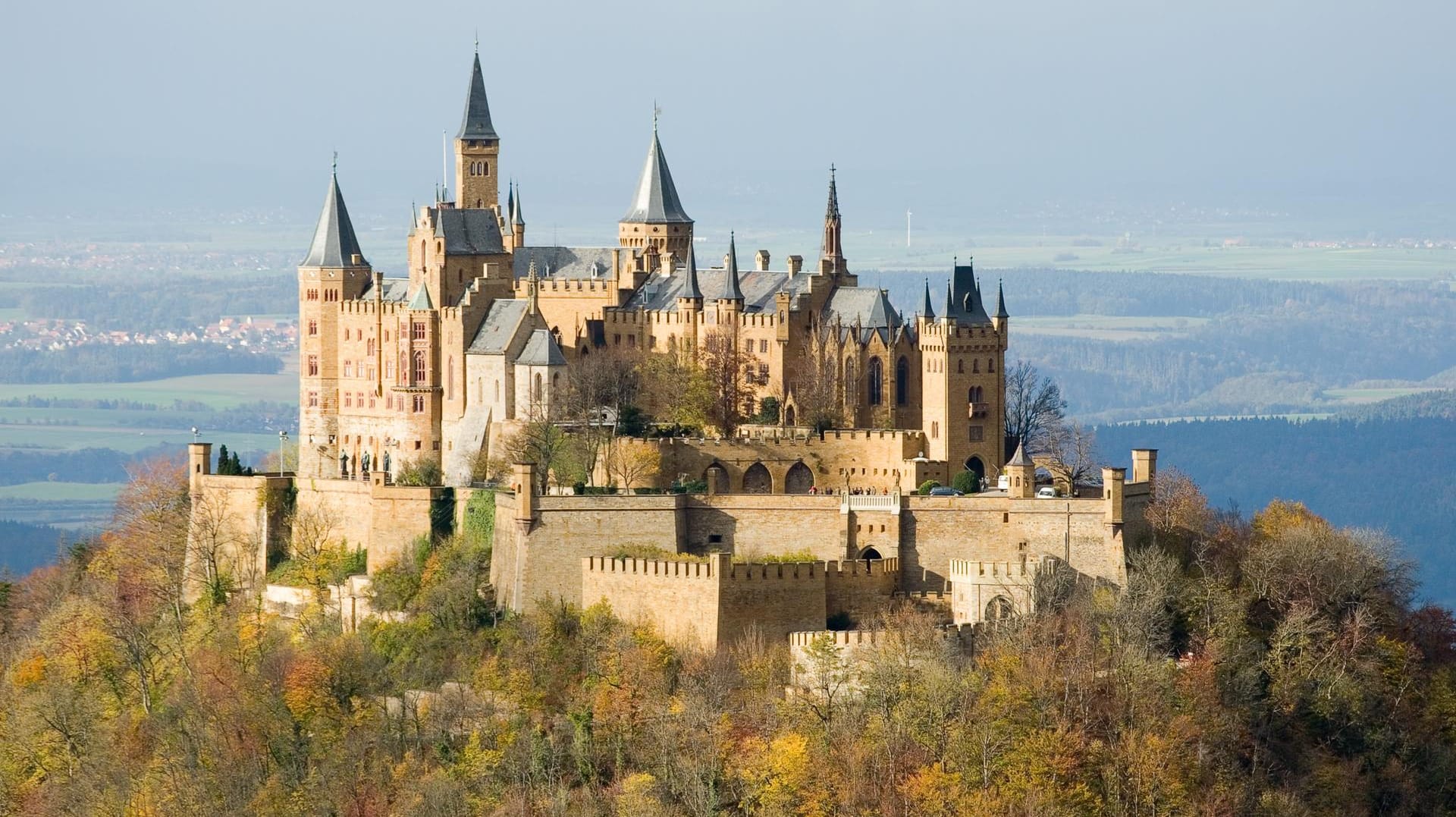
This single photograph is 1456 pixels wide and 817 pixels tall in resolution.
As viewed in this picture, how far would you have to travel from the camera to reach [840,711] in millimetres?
62094

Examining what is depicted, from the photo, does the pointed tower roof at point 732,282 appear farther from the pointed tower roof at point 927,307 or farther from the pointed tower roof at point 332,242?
the pointed tower roof at point 332,242

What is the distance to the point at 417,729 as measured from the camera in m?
66.1

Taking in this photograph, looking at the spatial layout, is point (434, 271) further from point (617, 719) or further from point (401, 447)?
point (617, 719)

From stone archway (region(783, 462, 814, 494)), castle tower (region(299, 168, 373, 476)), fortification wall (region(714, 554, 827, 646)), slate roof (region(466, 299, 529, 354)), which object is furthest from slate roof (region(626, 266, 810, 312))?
fortification wall (region(714, 554, 827, 646))

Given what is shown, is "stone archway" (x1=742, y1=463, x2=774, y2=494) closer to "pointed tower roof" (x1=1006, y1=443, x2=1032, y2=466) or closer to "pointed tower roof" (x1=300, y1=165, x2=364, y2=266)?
"pointed tower roof" (x1=1006, y1=443, x2=1032, y2=466)

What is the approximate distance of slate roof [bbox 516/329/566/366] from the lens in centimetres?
7750

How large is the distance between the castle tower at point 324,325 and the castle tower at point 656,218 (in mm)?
8284

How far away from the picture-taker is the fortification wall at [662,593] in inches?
2559

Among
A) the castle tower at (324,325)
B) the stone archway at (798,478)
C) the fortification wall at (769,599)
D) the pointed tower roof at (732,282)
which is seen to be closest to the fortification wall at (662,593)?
the fortification wall at (769,599)

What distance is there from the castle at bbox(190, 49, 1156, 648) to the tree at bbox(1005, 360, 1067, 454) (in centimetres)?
291

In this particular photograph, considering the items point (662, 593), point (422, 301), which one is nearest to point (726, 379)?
point (422, 301)

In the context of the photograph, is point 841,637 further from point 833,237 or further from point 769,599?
point 833,237

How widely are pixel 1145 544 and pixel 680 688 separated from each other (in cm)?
1157

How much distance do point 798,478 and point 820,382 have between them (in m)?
4.11
